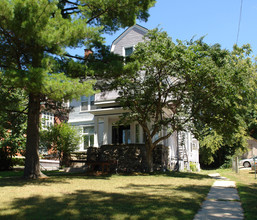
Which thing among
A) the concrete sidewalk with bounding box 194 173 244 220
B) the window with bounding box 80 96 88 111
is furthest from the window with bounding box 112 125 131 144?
the concrete sidewalk with bounding box 194 173 244 220

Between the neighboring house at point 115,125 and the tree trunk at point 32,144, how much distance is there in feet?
16.3

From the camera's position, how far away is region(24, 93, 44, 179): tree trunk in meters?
11.2

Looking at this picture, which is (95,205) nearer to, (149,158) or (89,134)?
(149,158)

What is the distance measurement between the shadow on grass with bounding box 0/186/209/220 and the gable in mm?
15220

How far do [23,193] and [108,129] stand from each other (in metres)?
12.4

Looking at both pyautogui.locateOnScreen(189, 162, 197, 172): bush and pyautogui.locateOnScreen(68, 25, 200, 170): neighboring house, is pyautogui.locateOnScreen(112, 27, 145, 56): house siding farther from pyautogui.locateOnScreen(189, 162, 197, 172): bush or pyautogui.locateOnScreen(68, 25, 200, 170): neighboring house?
pyautogui.locateOnScreen(189, 162, 197, 172): bush

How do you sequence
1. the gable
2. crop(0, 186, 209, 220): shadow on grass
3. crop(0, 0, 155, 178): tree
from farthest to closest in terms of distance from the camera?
the gable, crop(0, 0, 155, 178): tree, crop(0, 186, 209, 220): shadow on grass

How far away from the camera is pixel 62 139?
19891 millimetres

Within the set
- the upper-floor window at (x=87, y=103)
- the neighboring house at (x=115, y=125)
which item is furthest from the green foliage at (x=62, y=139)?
the upper-floor window at (x=87, y=103)

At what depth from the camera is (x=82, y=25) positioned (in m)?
10.2

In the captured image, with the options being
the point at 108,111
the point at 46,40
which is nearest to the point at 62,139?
the point at 108,111

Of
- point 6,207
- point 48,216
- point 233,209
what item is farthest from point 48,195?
point 233,209

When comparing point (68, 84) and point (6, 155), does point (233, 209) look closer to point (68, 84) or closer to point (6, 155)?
point (68, 84)

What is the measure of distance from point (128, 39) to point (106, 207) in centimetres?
1698
